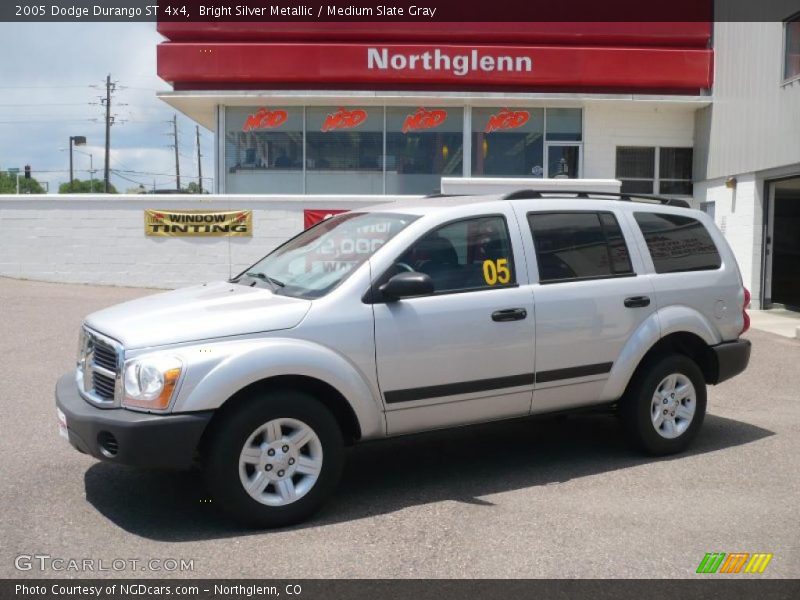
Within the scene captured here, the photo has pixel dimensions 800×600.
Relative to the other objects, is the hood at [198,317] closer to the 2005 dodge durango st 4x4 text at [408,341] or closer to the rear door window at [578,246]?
the 2005 dodge durango st 4x4 text at [408,341]

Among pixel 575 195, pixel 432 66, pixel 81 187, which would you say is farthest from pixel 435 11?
pixel 81 187

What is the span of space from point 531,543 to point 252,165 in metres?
17.9

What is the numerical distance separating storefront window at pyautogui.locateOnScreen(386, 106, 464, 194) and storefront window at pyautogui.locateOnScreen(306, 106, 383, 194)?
320 millimetres

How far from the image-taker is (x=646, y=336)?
607cm

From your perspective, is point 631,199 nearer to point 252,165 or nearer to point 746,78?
point 746,78

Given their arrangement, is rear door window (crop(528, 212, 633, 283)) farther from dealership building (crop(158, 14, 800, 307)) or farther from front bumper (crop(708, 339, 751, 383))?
dealership building (crop(158, 14, 800, 307))

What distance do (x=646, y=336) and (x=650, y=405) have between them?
507 millimetres

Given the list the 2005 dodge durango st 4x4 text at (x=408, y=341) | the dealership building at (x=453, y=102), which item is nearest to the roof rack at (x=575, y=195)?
the 2005 dodge durango st 4x4 text at (x=408, y=341)

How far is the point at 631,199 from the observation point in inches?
260

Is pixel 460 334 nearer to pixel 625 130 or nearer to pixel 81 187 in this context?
pixel 625 130

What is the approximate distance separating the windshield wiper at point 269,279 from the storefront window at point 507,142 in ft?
51.6

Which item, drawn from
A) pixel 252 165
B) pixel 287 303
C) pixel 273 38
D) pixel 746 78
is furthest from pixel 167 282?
pixel 287 303

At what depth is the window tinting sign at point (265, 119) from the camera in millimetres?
21078

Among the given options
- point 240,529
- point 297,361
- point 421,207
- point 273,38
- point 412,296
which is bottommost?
point 240,529
